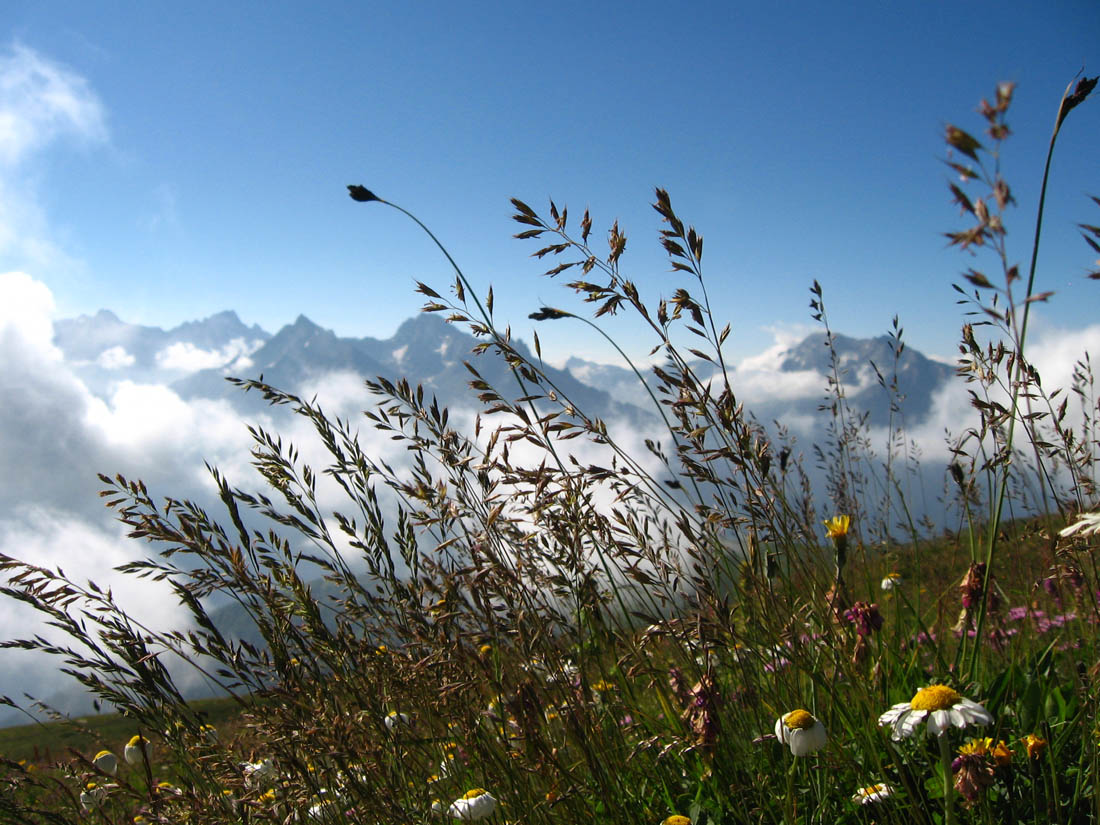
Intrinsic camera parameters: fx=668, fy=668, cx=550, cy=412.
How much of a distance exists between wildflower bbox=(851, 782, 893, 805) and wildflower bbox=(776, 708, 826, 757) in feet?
0.54

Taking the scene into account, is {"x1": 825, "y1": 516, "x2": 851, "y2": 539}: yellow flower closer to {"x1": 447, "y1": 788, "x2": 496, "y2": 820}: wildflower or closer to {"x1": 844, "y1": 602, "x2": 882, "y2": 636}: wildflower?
{"x1": 844, "y1": 602, "x2": 882, "y2": 636}: wildflower

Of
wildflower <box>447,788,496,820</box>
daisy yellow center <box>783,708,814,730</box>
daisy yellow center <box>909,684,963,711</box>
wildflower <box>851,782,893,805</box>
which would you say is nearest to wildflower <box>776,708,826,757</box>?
daisy yellow center <box>783,708,814,730</box>

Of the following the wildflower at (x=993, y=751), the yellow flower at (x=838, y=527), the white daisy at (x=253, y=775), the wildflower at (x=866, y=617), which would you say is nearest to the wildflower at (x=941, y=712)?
the wildflower at (x=993, y=751)

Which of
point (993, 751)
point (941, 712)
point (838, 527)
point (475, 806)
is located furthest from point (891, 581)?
point (475, 806)

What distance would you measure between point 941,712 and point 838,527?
38.4 inches

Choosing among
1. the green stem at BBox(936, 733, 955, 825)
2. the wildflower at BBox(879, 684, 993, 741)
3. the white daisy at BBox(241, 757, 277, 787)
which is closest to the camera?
the green stem at BBox(936, 733, 955, 825)

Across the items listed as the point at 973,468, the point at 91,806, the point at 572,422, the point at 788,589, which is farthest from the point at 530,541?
the point at 91,806

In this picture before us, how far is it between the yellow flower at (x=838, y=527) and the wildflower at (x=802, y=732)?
2.17ft

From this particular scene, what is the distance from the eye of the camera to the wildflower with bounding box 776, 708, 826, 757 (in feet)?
5.72

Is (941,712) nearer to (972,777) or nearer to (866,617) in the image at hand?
(972,777)

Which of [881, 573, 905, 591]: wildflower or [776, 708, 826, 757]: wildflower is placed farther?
[881, 573, 905, 591]: wildflower

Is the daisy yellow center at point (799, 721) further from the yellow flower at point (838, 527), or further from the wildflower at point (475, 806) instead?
the wildflower at point (475, 806)

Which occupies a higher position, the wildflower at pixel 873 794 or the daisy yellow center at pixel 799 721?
the daisy yellow center at pixel 799 721

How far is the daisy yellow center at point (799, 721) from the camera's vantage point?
1770 millimetres
